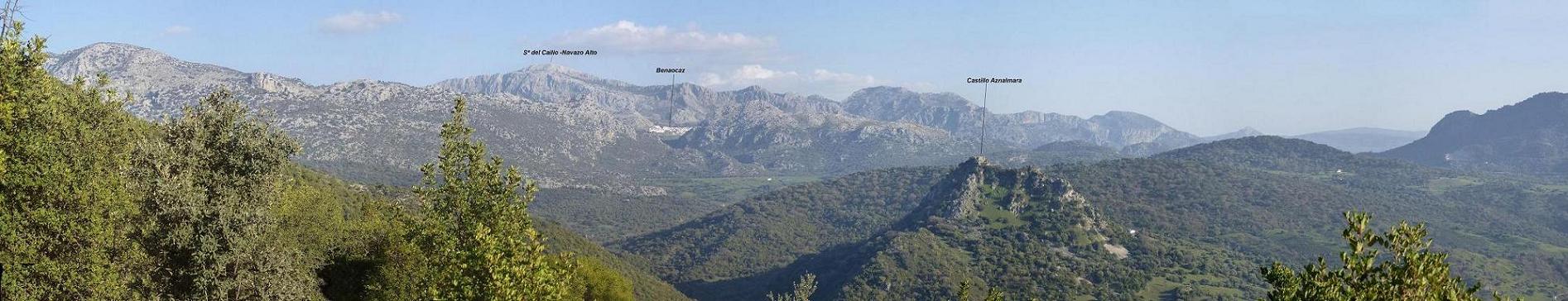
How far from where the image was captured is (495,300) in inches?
1048

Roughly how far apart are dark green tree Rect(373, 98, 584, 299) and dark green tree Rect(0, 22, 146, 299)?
34.2ft

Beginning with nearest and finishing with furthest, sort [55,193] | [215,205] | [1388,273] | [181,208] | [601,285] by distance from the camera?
[1388,273] → [55,193] → [181,208] → [215,205] → [601,285]

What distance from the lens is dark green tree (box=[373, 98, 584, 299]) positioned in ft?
90.0

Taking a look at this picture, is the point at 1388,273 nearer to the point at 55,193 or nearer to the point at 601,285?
the point at 55,193

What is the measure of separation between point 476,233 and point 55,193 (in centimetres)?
1484

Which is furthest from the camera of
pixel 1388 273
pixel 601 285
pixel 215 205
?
pixel 601 285

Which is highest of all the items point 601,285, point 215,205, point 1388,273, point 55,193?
point 1388,273

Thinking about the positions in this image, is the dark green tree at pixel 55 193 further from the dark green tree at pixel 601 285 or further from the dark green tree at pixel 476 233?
the dark green tree at pixel 601 285

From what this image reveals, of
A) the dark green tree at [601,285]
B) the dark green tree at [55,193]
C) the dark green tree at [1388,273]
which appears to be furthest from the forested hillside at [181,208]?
the dark green tree at [601,285]

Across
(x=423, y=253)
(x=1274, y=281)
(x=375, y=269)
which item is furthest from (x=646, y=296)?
(x=1274, y=281)

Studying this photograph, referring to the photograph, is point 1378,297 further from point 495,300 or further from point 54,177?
point 54,177

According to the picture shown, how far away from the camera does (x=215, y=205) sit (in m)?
33.0

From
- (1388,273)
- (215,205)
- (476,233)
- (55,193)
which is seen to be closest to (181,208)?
(215,205)

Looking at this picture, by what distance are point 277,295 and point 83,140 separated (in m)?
9.73
